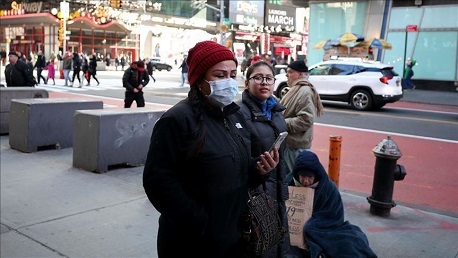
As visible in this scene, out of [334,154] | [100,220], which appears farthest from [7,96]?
[334,154]

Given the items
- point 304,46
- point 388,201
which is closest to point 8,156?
point 388,201

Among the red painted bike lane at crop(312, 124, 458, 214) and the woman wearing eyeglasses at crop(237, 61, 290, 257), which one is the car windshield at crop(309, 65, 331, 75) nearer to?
the red painted bike lane at crop(312, 124, 458, 214)

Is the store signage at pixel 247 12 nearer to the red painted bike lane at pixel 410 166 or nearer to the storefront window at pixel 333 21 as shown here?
the storefront window at pixel 333 21

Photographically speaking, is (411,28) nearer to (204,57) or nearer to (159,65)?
(204,57)

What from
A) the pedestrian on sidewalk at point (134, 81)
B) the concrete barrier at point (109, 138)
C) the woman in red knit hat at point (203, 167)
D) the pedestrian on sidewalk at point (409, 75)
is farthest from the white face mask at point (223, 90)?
the pedestrian on sidewalk at point (409, 75)

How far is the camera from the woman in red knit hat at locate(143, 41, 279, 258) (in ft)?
7.14

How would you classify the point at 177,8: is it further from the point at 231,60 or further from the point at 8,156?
the point at 231,60

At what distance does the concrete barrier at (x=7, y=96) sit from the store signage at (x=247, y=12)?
5821 centimetres

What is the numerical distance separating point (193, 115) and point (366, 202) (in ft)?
14.0

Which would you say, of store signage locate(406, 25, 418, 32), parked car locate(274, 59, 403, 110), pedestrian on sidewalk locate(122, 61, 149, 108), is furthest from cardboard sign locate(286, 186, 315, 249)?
store signage locate(406, 25, 418, 32)

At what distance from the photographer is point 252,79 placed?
151 inches

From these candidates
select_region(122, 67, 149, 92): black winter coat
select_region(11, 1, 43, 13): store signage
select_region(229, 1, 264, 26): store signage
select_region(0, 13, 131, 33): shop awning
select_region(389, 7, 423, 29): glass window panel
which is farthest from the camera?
select_region(229, 1, 264, 26): store signage

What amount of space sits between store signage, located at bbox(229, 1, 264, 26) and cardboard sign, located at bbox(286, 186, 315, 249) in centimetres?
6407

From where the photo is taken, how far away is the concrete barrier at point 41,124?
809 centimetres
